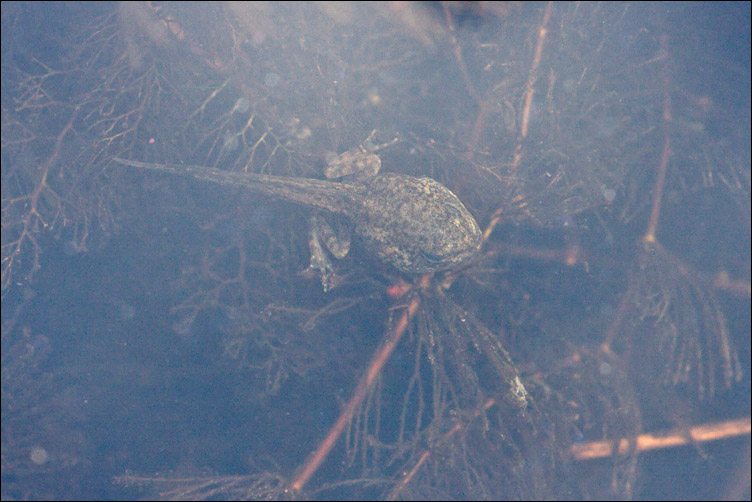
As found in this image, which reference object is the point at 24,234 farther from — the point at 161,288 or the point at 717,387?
the point at 717,387

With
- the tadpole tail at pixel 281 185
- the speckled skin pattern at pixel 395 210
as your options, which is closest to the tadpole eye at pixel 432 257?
the speckled skin pattern at pixel 395 210

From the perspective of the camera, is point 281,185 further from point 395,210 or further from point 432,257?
point 432,257

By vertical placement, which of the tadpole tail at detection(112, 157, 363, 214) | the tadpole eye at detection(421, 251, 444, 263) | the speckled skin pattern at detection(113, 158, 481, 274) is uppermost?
the tadpole tail at detection(112, 157, 363, 214)

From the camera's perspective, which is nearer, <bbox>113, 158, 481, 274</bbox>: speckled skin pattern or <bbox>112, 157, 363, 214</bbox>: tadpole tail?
<bbox>113, 158, 481, 274</bbox>: speckled skin pattern

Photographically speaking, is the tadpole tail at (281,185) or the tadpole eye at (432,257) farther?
the tadpole tail at (281,185)

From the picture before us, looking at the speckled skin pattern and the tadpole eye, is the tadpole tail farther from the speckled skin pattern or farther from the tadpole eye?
the tadpole eye

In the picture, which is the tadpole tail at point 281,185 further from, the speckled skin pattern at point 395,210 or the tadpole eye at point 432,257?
the tadpole eye at point 432,257

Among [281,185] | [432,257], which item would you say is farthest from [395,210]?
[281,185]

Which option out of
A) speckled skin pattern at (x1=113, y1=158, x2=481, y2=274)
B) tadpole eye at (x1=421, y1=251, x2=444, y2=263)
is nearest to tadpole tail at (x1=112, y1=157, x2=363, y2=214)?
speckled skin pattern at (x1=113, y1=158, x2=481, y2=274)
